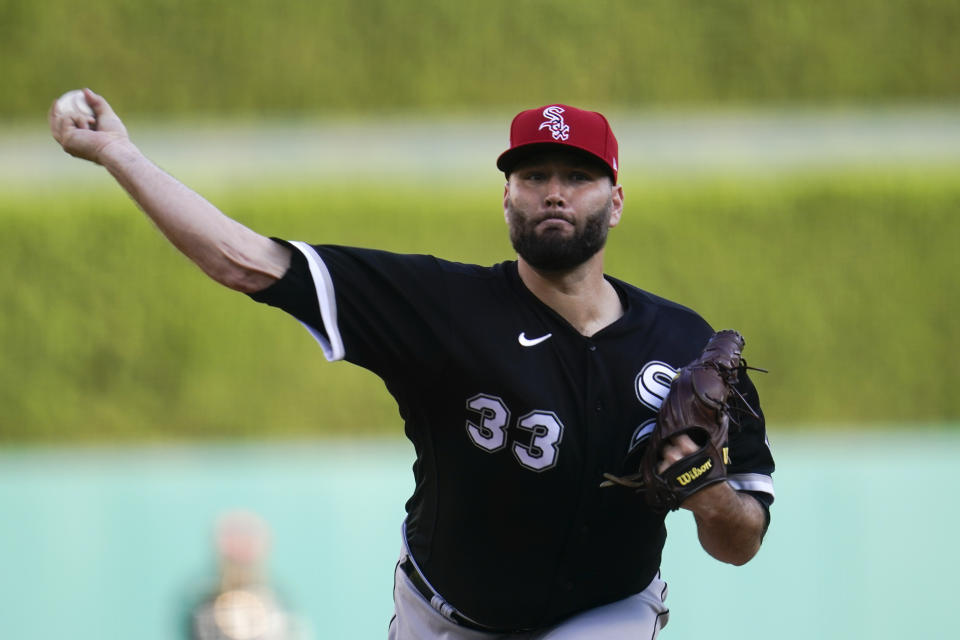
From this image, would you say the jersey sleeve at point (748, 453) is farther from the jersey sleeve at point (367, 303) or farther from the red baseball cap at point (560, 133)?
the jersey sleeve at point (367, 303)

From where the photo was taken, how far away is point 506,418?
330 centimetres

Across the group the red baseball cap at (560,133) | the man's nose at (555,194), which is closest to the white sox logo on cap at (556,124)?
the red baseball cap at (560,133)

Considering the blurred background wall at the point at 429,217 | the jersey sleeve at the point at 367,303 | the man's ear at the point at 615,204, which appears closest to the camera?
the jersey sleeve at the point at 367,303

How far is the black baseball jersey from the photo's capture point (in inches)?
128

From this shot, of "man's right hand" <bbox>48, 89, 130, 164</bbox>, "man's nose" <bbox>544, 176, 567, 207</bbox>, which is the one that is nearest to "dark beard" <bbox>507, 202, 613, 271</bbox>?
"man's nose" <bbox>544, 176, 567, 207</bbox>

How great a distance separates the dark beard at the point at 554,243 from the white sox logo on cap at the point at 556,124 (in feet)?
0.73

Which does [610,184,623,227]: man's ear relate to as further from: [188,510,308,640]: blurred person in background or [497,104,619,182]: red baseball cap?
[188,510,308,640]: blurred person in background

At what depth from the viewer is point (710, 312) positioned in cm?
995

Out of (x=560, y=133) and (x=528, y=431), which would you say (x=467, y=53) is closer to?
(x=560, y=133)

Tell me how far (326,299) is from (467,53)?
879cm

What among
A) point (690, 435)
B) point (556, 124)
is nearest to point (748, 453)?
point (690, 435)

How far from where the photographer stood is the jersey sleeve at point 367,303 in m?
3.10

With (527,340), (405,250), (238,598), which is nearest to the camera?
(527,340)

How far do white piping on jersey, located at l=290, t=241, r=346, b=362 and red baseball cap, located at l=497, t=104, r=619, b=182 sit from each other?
61 centimetres
